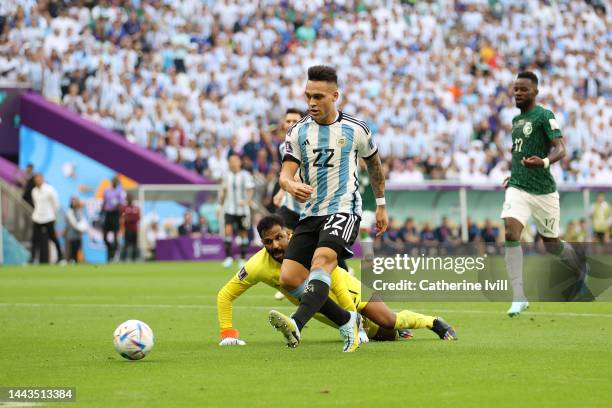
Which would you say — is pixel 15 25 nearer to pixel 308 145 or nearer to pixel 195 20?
pixel 195 20

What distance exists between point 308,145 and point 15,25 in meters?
23.4

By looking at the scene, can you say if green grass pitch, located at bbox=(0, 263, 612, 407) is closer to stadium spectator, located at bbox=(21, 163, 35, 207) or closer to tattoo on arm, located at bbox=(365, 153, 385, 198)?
tattoo on arm, located at bbox=(365, 153, 385, 198)

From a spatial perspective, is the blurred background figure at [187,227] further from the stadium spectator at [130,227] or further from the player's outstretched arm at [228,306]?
the player's outstretched arm at [228,306]

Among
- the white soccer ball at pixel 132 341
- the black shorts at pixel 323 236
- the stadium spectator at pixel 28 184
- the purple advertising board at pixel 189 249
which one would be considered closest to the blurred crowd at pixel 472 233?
the purple advertising board at pixel 189 249

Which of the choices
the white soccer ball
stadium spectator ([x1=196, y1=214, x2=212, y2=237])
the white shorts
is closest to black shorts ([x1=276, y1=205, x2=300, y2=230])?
the white shorts

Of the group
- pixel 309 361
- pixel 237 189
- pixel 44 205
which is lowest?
pixel 44 205

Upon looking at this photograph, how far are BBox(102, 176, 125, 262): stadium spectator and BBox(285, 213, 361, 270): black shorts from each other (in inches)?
804

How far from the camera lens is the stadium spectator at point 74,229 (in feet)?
100

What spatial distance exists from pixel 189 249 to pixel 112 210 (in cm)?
230

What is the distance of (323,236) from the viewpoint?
10.2 m

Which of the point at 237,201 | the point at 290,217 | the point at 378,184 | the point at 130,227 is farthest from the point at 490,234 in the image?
the point at 378,184

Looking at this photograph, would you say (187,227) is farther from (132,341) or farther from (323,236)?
(132,341)

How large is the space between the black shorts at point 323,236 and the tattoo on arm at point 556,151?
3.82 metres

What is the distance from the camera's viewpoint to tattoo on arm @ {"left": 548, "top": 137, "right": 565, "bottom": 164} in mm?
13578
